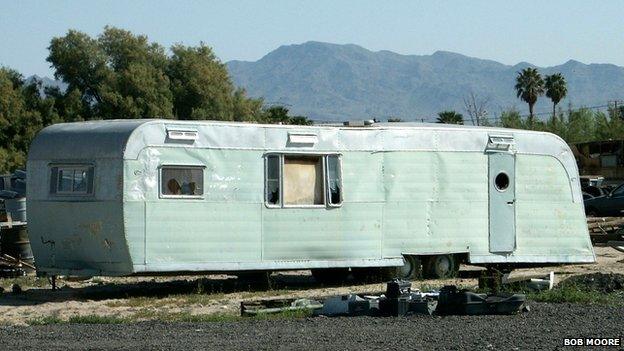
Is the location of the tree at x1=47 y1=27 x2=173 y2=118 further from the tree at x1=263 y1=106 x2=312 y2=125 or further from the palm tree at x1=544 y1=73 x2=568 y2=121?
the palm tree at x1=544 y1=73 x2=568 y2=121

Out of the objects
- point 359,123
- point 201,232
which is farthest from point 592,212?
Answer: point 201,232

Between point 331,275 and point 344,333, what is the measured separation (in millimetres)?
6883

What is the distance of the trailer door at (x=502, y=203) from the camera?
773 inches

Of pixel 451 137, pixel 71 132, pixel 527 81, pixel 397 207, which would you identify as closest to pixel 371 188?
pixel 397 207

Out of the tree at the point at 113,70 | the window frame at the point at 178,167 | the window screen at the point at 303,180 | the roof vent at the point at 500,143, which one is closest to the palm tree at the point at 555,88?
the tree at the point at 113,70

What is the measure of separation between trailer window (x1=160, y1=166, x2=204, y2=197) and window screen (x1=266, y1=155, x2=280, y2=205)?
1.13m

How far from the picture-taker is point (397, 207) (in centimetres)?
1883

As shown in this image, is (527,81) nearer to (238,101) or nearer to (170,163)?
(238,101)

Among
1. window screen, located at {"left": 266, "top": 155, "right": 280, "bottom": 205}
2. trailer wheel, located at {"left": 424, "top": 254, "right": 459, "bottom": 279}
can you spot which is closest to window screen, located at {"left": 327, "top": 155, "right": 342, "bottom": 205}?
window screen, located at {"left": 266, "top": 155, "right": 280, "bottom": 205}

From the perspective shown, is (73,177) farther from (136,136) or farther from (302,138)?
(302,138)

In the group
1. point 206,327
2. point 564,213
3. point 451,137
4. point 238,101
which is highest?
point 238,101

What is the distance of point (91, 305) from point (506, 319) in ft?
19.8

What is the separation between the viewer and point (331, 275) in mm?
19531

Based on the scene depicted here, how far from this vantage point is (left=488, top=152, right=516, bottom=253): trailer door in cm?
1962
